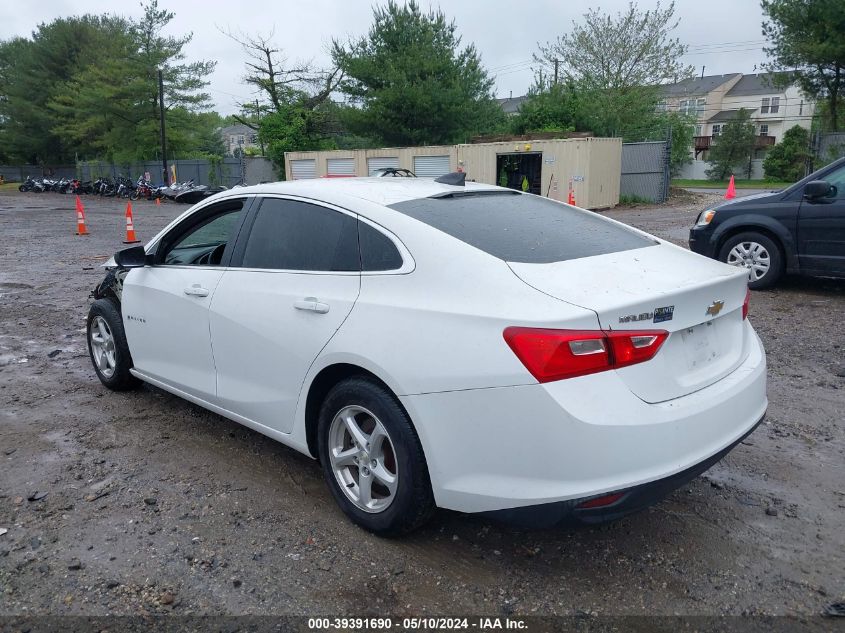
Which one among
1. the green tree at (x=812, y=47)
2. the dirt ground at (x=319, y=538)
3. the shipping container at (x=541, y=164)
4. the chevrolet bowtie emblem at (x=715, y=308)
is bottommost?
the dirt ground at (x=319, y=538)

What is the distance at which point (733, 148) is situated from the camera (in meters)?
52.8

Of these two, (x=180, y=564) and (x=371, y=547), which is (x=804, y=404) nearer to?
(x=371, y=547)

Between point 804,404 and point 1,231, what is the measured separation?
20359 mm

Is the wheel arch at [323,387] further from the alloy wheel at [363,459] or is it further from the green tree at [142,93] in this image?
the green tree at [142,93]

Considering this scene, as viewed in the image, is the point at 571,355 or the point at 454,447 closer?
the point at 571,355

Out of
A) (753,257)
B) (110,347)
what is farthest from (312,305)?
(753,257)

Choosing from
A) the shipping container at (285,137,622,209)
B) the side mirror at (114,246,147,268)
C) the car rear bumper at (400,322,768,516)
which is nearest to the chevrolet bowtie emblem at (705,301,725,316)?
the car rear bumper at (400,322,768,516)

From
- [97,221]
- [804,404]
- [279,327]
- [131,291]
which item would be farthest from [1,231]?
[804,404]

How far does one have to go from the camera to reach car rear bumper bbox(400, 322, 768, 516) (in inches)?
96.7

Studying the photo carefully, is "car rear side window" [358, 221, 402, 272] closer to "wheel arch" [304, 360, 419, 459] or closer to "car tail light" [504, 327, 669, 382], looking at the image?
"wheel arch" [304, 360, 419, 459]

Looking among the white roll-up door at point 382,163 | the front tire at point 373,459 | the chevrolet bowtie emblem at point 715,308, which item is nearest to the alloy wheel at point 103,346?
the front tire at point 373,459

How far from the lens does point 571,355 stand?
8.12 feet

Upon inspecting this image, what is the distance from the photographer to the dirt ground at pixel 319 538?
8.98ft

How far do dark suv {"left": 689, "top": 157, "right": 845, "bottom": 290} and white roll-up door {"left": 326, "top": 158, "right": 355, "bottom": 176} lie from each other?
23.3m
